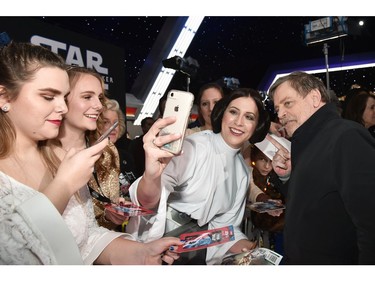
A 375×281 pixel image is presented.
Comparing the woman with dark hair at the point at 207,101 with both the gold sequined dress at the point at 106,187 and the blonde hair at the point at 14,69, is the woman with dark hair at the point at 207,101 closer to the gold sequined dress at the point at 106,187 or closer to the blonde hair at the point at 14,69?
the gold sequined dress at the point at 106,187

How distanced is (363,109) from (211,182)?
6.30 feet

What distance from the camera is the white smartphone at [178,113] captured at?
4.30ft

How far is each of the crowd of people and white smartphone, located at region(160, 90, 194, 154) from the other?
0.14 feet

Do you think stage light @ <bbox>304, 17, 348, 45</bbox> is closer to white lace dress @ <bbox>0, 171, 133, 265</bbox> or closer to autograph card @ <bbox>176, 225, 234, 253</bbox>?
autograph card @ <bbox>176, 225, 234, 253</bbox>

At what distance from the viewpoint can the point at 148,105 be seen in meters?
7.29

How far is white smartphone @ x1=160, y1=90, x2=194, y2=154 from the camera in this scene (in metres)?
1.31

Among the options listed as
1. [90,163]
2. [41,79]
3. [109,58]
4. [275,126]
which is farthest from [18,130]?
[109,58]

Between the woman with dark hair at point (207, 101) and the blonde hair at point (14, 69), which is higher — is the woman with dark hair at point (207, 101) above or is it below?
above

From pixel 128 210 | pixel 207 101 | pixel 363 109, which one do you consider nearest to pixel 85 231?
pixel 128 210

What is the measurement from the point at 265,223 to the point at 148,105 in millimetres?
5401

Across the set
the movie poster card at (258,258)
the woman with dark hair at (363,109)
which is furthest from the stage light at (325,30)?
the movie poster card at (258,258)

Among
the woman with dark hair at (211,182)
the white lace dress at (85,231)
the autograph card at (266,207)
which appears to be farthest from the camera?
the autograph card at (266,207)

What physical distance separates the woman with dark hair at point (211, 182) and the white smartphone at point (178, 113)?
0.45 feet

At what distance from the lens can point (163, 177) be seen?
1687 mm
